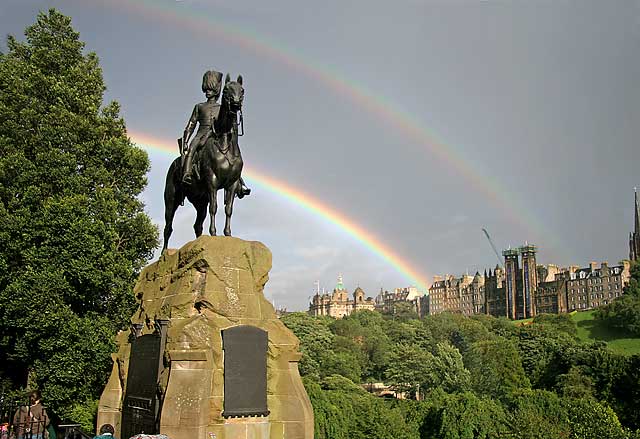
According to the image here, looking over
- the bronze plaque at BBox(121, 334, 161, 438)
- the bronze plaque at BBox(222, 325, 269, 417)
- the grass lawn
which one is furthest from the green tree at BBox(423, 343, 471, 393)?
the bronze plaque at BBox(222, 325, 269, 417)

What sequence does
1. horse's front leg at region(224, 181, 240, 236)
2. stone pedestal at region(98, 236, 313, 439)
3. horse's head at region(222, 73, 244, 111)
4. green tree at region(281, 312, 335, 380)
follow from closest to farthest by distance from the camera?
1. stone pedestal at region(98, 236, 313, 439)
2. horse's head at region(222, 73, 244, 111)
3. horse's front leg at region(224, 181, 240, 236)
4. green tree at region(281, 312, 335, 380)

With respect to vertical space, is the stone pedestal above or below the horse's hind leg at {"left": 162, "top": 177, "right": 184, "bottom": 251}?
below

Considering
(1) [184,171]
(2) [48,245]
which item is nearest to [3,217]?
(2) [48,245]

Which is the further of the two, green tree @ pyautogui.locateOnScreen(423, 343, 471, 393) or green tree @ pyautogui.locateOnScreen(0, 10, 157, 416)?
green tree @ pyautogui.locateOnScreen(423, 343, 471, 393)

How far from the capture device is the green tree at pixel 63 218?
23562mm

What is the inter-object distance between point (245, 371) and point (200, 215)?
5.42m

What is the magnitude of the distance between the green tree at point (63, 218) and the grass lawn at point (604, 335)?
98.6 meters

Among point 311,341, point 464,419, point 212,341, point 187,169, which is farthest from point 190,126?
point 311,341

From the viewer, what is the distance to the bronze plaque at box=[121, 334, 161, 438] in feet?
41.7

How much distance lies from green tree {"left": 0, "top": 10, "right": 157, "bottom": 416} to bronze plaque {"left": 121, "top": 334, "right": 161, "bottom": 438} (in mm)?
10326

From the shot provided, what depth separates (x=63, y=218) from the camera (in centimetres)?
2402

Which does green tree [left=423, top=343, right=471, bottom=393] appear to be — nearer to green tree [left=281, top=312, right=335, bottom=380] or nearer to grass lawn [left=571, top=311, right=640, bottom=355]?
green tree [left=281, top=312, right=335, bottom=380]

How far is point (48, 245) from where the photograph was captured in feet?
79.2

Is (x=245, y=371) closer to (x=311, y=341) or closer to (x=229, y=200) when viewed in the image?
(x=229, y=200)
